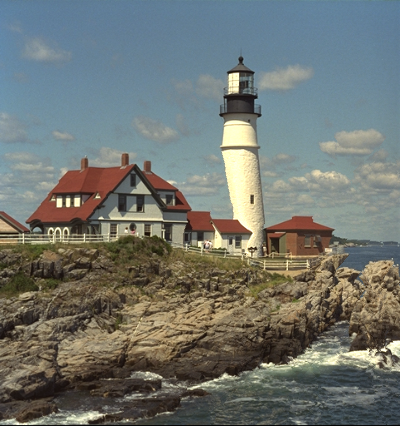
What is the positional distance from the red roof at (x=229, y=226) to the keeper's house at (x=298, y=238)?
3.59 meters

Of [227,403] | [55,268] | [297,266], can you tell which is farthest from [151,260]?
[227,403]

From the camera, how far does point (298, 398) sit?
30.6 m

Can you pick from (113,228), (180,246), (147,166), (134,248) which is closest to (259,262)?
(180,246)

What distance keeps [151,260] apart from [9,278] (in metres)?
9.92

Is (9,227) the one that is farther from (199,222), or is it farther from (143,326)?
(199,222)

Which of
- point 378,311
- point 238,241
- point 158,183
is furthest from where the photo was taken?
point 238,241

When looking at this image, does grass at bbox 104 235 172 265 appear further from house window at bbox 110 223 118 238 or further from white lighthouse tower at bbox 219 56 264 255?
white lighthouse tower at bbox 219 56 264 255

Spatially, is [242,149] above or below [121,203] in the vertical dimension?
above

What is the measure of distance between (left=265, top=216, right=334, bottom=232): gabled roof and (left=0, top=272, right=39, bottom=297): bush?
2731 centimetres

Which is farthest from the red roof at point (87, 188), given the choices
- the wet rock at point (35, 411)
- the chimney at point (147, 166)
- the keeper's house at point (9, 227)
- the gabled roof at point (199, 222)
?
the wet rock at point (35, 411)

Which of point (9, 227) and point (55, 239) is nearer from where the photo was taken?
point (55, 239)

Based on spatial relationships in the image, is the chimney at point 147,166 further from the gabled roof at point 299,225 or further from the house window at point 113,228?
the gabled roof at point 299,225

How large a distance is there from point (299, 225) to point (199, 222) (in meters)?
9.62

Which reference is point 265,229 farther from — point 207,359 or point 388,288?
point 207,359
